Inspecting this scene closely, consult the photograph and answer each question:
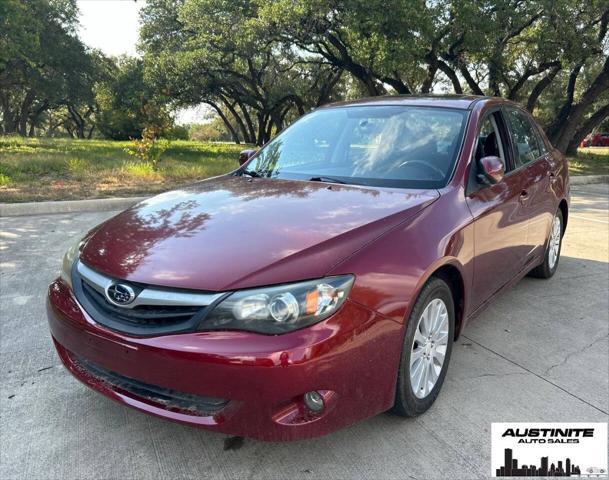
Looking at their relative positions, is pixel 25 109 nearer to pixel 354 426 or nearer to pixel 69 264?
pixel 69 264

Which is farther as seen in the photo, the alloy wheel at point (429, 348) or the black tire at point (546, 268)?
the black tire at point (546, 268)

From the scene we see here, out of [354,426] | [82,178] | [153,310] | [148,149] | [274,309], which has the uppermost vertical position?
[274,309]

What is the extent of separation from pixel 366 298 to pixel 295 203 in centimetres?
85

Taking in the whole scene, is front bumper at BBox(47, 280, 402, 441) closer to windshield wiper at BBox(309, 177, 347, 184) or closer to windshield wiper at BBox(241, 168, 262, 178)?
windshield wiper at BBox(309, 177, 347, 184)

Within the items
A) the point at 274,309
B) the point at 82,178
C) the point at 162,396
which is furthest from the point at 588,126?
the point at 162,396

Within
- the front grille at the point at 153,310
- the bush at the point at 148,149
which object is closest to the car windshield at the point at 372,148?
the front grille at the point at 153,310

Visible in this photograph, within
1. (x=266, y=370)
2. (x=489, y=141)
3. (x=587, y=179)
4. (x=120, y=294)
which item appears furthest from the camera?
(x=587, y=179)

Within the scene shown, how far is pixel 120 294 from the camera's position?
6.98 feet

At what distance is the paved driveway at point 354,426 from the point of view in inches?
87.3

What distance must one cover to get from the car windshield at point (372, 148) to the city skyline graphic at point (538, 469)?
1481 millimetres

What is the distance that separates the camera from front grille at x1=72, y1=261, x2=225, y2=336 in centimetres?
197

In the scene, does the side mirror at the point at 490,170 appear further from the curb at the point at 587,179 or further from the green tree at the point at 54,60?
the green tree at the point at 54,60

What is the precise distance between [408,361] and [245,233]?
0.97 m

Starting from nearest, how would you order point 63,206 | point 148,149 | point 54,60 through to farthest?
1. point 63,206
2. point 148,149
3. point 54,60
